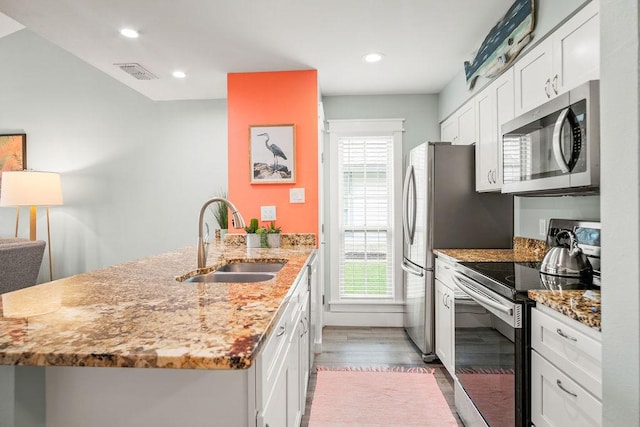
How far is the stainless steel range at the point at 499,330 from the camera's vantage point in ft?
4.85

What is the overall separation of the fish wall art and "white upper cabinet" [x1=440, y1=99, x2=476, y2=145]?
12.1 inches

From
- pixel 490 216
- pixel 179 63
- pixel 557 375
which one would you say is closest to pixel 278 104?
pixel 179 63

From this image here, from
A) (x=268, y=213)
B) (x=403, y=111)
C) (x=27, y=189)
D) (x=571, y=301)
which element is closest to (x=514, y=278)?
(x=571, y=301)

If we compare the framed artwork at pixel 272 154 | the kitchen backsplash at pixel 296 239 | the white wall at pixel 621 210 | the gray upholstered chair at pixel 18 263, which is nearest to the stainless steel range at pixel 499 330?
the white wall at pixel 621 210

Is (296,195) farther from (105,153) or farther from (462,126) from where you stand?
(105,153)

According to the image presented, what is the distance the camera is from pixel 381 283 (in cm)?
391

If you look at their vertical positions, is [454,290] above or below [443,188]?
below

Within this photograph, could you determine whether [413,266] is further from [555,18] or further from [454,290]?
[555,18]

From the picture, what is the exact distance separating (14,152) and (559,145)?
564 centimetres

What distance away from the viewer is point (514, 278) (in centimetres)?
168

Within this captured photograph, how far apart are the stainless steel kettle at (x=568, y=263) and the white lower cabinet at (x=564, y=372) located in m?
Result: 0.37

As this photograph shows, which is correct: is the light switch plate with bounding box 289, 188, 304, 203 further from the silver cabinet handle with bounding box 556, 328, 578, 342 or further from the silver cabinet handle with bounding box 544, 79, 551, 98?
the silver cabinet handle with bounding box 556, 328, 578, 342

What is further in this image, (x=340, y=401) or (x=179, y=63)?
(x=179, y=63)

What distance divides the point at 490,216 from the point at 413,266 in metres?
0.76
